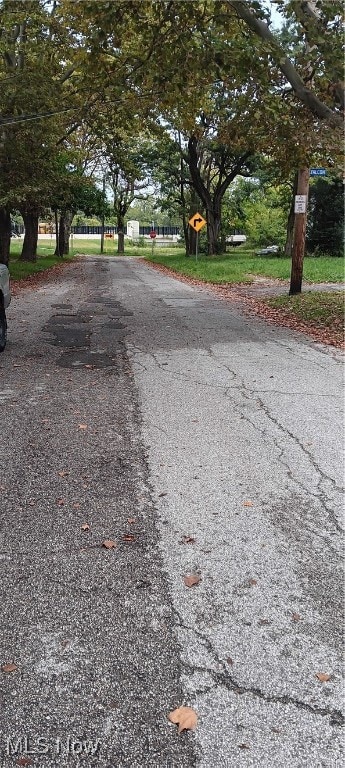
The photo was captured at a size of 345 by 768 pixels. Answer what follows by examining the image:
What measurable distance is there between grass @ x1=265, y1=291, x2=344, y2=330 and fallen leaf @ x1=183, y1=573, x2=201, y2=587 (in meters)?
9.38

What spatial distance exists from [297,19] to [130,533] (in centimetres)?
934

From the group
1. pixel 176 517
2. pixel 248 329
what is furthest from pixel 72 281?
pixel 176 517

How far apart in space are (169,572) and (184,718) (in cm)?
103

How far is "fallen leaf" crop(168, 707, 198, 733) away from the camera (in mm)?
2266

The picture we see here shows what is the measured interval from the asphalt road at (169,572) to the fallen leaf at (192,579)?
0.03 meters

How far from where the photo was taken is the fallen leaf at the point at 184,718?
2266mm

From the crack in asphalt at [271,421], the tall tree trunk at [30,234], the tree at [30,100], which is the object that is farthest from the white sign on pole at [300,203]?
the tall tree trunk at [30,234]

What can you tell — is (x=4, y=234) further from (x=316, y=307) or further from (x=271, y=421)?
(x=271, y=421)

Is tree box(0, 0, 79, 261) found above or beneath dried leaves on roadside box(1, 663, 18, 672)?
above

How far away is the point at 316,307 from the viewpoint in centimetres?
1440

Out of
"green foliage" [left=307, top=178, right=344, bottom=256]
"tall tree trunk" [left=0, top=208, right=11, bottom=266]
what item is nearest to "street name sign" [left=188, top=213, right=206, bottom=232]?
"green foliage" [left=307, top=178, right=344, bottom=256]

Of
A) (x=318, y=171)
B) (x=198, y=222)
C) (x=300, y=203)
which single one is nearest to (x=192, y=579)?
(x=318, y=171)

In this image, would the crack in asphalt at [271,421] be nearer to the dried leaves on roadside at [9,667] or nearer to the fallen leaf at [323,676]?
the fallen leaf at [323,676]

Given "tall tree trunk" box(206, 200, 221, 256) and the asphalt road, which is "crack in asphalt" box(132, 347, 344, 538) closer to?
the asphalt road
